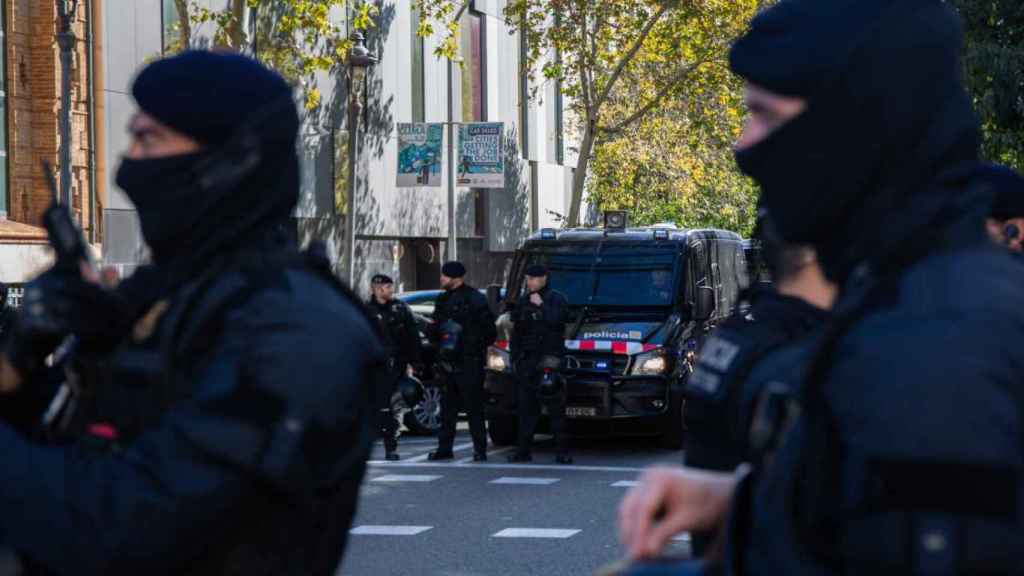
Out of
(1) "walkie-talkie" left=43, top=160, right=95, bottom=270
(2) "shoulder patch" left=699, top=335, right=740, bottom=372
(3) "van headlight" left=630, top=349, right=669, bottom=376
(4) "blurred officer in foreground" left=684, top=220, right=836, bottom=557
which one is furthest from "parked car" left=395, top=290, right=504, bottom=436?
(1) "walkie-talkie" left=43, top=160, right=95, bottom=270

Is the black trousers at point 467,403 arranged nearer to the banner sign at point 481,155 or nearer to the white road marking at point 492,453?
the white road marking at point 492,453

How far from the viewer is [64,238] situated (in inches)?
97.6

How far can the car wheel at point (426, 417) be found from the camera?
1783 centimetres

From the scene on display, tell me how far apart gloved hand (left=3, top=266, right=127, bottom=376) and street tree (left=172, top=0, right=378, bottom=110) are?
19316 millimetres

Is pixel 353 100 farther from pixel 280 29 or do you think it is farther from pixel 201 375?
pixel 201 375

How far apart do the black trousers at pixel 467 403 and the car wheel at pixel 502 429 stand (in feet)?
3.63

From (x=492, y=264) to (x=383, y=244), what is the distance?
6.76 metres

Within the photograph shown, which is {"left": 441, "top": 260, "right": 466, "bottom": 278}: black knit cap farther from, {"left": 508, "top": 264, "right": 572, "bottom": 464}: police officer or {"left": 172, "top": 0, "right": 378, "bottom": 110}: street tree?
{"left": 172, "top": 0, "right": 378, "bottom": 110}: street tree

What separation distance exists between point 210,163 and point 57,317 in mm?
327

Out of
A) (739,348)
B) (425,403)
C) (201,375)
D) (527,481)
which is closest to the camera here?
(201,375)

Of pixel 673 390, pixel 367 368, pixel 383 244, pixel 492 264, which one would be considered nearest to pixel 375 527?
pixel 673 390

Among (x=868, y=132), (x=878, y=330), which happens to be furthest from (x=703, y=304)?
(x=878, y=330)

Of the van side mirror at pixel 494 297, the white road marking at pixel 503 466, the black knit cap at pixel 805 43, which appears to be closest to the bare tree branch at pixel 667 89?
the van side mirror at pixel 494 297

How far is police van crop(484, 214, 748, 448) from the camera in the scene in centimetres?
1559
